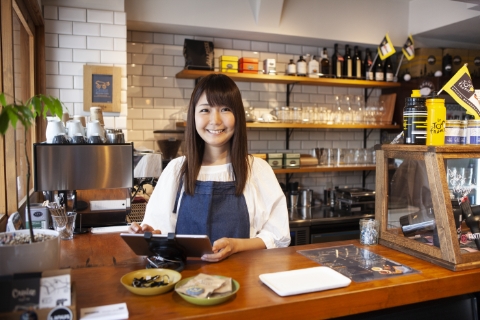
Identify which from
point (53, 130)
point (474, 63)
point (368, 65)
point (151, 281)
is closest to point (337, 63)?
point (368, 65)

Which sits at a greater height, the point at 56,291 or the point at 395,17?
the point at 395,17

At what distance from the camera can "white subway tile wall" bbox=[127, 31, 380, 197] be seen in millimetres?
4094

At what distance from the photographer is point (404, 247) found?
1810 mm

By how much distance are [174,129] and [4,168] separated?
2225mm

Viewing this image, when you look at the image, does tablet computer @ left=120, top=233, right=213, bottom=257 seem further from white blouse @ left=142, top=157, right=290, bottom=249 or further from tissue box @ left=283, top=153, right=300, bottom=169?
tissue box @ left=283, top=153, right=300, bottom=169

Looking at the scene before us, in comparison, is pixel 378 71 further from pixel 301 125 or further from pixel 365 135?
pixel 301 125

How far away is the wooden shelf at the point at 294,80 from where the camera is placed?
3947mm

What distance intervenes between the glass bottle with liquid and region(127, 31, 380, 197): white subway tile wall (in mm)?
2859

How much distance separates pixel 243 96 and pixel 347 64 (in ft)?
3.99

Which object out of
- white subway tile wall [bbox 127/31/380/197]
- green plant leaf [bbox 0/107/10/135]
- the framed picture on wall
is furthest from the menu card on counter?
white subway tile wall [bbox 127/31/380/197]

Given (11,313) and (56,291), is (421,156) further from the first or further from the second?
(11,313)

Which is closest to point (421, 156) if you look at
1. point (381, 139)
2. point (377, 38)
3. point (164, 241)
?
point (164, 241)

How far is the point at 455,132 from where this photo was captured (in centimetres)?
177

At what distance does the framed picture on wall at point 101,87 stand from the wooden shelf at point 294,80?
0.72 meters
